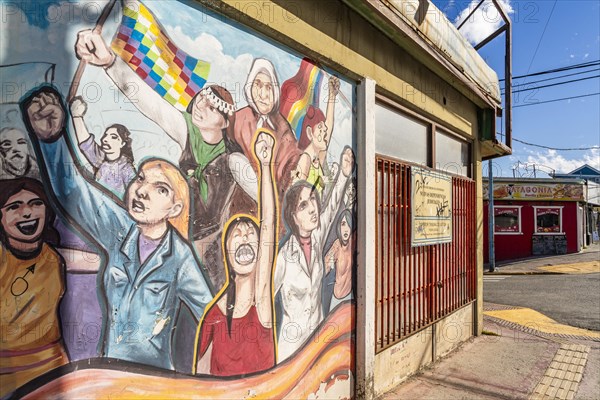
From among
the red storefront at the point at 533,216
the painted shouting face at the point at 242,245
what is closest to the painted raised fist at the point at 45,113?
the painted shouting face at the point at 242,245

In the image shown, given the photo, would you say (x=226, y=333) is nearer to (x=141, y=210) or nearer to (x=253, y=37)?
(x=141, y=210)

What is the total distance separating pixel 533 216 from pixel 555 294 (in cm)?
1089

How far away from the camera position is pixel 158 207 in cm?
247

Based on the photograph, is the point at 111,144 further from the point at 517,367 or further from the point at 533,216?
the point at 533,216

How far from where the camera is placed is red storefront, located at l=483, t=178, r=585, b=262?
70.0 ft

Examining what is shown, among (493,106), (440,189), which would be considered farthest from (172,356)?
(493,106)

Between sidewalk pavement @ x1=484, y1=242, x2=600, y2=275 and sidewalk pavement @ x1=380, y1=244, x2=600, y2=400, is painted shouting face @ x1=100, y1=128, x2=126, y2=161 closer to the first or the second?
sidewalk pavement @ x1=380, y1=244, x2=600, y2=400

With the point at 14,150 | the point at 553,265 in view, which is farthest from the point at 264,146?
the point at 553,265

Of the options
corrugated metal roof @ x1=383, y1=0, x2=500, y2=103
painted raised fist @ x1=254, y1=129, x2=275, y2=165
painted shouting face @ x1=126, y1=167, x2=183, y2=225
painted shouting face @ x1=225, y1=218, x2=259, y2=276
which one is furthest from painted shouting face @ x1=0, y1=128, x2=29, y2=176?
corrugated metal roof @ x1=383, y1=0, x2=500, y2=103

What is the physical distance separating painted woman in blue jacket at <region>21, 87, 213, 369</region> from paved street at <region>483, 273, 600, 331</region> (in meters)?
Result: 8.87

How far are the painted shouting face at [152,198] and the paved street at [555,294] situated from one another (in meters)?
9.04

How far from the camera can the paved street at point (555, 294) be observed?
9.20 metres

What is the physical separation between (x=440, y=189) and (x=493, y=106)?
8.74ft

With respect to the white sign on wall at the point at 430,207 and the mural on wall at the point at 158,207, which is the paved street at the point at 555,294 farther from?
the mural on wall at the point at 158,207
